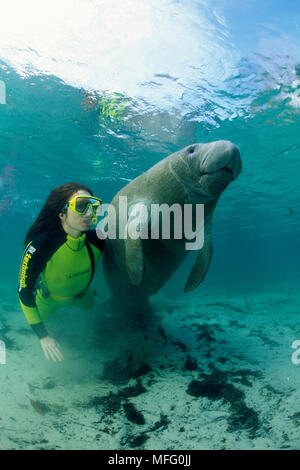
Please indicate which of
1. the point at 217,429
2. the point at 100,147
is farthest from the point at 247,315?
the point at 100,147

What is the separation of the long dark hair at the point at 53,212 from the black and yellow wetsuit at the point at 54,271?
12 cm

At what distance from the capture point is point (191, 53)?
6742mm

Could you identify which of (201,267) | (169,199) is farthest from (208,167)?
(201,267)

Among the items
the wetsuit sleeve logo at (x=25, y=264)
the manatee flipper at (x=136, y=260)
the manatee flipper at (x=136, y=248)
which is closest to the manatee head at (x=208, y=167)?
the manatee flipper at (x=136, y=248)

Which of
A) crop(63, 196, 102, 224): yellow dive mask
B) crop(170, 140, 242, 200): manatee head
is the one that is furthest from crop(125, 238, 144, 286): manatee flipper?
crop(170, 140, 242, 200): manatee head

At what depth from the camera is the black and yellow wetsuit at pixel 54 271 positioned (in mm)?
3385

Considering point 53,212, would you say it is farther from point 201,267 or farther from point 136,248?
point 201,267

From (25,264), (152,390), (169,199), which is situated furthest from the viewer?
(25,264)

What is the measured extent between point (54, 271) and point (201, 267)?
2.12 meters

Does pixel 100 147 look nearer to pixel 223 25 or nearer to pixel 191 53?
pixel 191 53

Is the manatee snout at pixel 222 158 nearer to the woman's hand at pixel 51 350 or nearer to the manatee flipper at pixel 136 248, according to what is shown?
the manatee flipper at pixel 136 248

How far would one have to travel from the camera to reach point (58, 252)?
144 inches

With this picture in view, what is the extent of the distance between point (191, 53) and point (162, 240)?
578cm

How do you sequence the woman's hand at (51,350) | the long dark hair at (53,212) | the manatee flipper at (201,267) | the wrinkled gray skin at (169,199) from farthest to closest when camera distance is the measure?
1. the manatee flipper at (201,267)
2. the long dark hair at (53,212)
3. the woman's hand at (51,350)
4. the wrinkled gray skin at (169,199)
